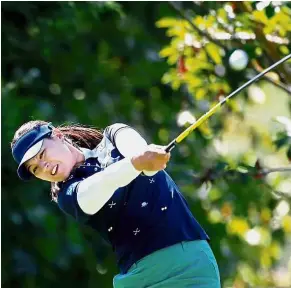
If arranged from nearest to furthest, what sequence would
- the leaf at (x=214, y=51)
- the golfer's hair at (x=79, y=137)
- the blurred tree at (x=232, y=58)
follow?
the golfer's hair at (x=79, y=137), the blurred tree at (x=232, y=58), the leaf at (x=214, y=51)

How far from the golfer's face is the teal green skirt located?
0.33 m

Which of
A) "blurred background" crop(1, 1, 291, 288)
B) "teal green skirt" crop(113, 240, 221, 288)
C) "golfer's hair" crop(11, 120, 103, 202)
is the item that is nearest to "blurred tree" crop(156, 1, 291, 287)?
"blurred background" crop(1, 1, 291, 288)

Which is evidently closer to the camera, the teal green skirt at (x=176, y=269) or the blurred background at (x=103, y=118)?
the teal green skirt at (x=176, y=269)

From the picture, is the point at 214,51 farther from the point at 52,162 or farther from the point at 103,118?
the point at 103,118

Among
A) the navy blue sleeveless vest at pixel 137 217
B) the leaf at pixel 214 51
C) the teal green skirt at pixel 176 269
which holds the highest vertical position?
the navy blue sleeveless vest at pixel 137 217

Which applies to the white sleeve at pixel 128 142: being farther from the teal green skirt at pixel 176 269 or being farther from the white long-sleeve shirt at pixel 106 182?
the teal green skirt at pixel 176 269

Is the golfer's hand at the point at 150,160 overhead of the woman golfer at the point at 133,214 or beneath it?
overhead

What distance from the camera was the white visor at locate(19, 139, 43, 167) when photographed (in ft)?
11.3

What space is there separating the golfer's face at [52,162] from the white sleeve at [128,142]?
0.15 m

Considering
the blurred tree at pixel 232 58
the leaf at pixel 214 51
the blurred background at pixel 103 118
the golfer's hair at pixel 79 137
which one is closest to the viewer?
the golfer's hair at pixel 79 137

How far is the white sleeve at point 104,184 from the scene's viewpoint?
325 cm

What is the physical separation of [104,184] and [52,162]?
0.25 metres

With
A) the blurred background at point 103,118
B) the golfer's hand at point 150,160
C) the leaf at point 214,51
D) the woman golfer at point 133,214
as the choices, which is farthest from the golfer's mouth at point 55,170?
the blurred background at point 103,118

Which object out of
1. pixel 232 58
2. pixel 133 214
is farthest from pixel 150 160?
pixel 232 58
